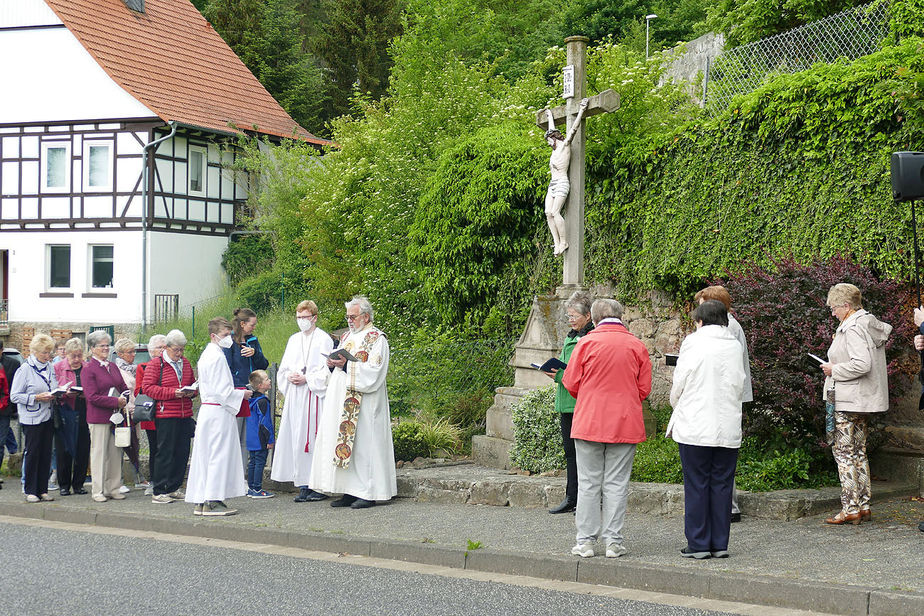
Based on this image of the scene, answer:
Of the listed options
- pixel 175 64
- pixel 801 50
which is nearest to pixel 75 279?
pixel 175 64

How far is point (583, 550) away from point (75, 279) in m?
27.7

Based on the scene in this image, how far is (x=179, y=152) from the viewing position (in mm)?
32312

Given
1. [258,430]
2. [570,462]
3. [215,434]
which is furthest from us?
[258,430]

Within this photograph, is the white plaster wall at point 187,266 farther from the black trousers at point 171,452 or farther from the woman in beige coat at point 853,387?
the woman in beige coat at point 853,387

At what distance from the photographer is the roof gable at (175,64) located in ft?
102

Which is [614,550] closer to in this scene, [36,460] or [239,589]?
[239,589]

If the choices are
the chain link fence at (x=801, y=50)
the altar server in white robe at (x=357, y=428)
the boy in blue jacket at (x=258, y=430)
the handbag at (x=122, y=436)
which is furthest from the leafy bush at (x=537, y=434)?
the chain link fence at (x=801, y=50)

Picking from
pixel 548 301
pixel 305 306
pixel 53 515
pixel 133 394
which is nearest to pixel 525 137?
pixel 548 301

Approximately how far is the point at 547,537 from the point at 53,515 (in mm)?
5387

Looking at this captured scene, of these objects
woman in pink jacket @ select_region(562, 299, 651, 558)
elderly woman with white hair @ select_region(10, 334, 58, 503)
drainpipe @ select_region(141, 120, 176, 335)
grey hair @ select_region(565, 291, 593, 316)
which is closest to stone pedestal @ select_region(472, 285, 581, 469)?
grey hair @ select_region(565, 291, 593, 316)

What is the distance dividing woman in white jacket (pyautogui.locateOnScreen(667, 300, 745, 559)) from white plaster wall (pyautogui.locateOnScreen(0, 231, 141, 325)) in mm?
26269

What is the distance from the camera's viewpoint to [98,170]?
3166 cm

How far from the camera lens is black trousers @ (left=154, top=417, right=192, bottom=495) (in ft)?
34.7

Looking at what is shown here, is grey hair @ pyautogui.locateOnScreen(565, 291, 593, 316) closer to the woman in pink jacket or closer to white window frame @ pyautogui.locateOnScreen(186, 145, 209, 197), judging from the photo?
the woman in pink jacket
